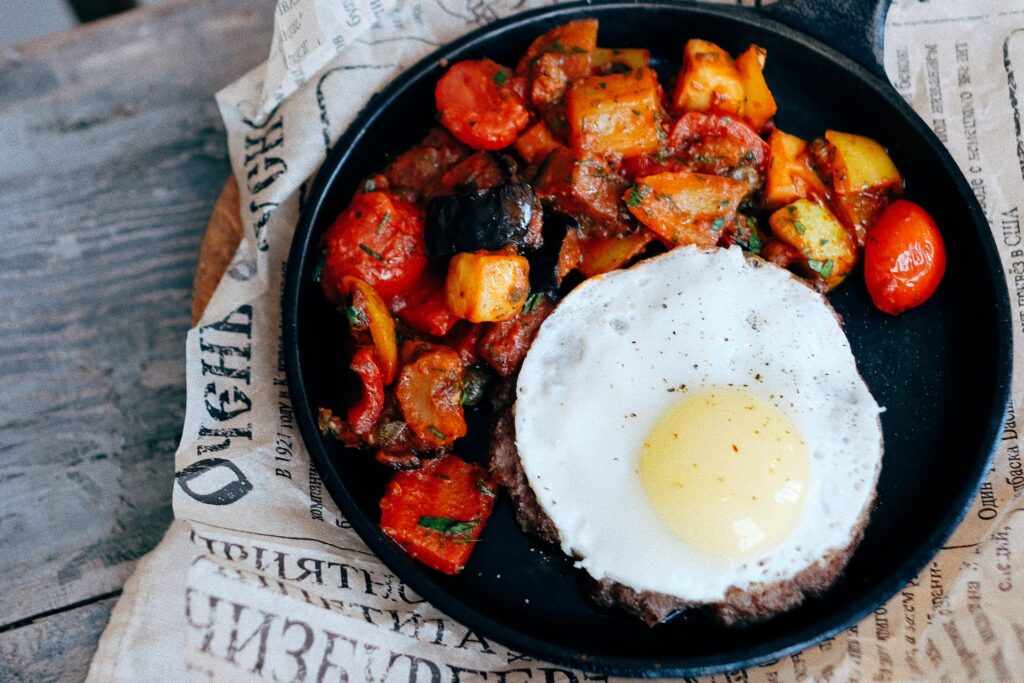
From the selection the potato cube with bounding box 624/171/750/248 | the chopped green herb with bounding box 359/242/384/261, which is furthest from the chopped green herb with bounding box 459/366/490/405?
the potato cube with bounding box 624/171/750/248

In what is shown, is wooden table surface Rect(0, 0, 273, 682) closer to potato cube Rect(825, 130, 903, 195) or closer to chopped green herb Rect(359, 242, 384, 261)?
chopped green herb Rect(359, 242, 384, 261)

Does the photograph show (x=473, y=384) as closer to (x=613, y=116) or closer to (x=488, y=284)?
(x=488, y=284)

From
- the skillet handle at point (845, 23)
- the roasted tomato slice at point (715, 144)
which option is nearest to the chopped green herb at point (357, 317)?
the roasted tomato slice at point (715, 144)

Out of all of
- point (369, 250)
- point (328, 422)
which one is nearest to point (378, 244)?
point (369, 250)

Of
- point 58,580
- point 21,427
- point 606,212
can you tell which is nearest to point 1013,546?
point 606,212

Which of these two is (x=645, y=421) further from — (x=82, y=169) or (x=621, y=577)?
(x=82, y=169)

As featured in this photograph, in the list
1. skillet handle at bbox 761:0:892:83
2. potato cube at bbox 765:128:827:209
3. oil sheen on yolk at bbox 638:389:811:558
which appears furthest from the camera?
skillet handle at bbox 761:0:892:83

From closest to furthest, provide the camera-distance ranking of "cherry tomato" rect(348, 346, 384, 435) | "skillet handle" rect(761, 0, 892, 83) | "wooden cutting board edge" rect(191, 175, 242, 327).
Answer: "cherry tomato" rect(348, 346, 384, 435), "skillet handle" rect(761, 0, 892, 83), "wooden cutting board edge" rect(191, 175, 242, 327)
